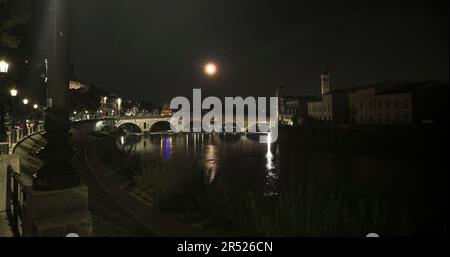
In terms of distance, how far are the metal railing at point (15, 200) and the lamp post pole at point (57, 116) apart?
707 millimetres

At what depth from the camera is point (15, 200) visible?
241 inches

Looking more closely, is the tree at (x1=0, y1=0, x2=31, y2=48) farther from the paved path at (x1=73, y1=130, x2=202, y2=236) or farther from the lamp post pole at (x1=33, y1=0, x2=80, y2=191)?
the lamp post pole at (x1=33, y1=0, x2=80, y2=191)

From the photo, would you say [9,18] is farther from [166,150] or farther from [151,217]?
[166,150]

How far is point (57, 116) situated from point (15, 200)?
2.16 m

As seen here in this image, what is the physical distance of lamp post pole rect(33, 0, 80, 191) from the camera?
16.6 feet

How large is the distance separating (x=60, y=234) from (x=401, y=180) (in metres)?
32.2

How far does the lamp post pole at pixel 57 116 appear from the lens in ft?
16.6

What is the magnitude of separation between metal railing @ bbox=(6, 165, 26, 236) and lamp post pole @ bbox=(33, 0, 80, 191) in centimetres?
71

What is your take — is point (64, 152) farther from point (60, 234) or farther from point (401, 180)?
point (401, 180)

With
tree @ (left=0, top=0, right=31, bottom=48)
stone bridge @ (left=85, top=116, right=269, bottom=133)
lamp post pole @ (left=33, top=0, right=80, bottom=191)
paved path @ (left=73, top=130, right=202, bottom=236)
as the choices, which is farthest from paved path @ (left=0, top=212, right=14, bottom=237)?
stone bridge @ (left=85, top=116, right=269, bottom=133)
